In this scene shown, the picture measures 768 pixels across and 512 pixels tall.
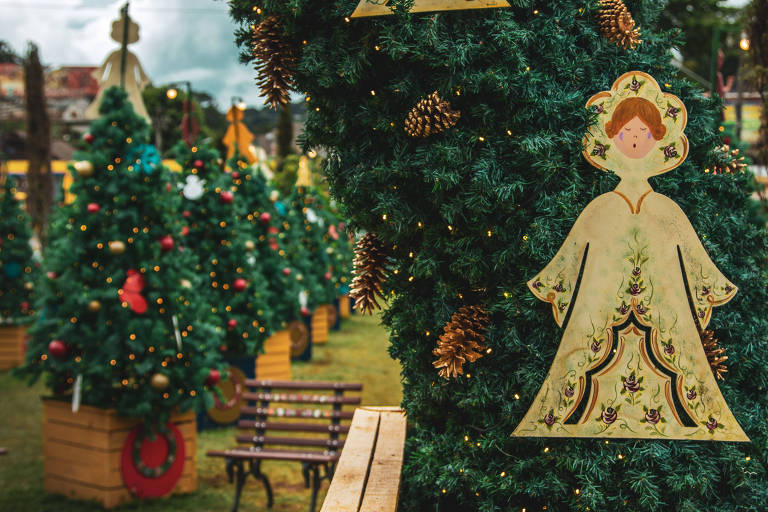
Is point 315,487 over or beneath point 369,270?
beneath

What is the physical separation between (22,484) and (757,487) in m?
5.83

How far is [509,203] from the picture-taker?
7.87 ft

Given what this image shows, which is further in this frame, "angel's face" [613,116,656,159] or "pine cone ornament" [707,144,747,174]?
"pine cone ornament" [707,144,747,174]

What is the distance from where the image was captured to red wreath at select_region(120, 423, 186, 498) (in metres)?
5.67

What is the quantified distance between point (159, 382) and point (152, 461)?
707 millimetres

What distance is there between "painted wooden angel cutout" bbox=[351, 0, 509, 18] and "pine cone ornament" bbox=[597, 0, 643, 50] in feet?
1.50

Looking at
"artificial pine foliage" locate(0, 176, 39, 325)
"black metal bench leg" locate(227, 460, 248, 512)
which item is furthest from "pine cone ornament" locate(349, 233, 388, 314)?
"artificial pine foliage" locate(0, 176, 39, 325)

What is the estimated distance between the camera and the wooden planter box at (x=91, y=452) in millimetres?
5598

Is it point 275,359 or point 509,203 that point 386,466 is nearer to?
point 509,203

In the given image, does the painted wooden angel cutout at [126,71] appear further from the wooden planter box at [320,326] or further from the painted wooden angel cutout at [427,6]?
the wooden planter box at [320,326]

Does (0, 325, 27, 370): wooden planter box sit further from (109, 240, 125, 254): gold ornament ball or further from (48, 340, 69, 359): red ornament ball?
(109, 240, 125, 254): gold ornament ball

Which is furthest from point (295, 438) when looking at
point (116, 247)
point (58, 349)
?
point (116, 247)

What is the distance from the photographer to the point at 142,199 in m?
5.88

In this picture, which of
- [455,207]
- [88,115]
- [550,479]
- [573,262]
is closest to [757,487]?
[550,479]
